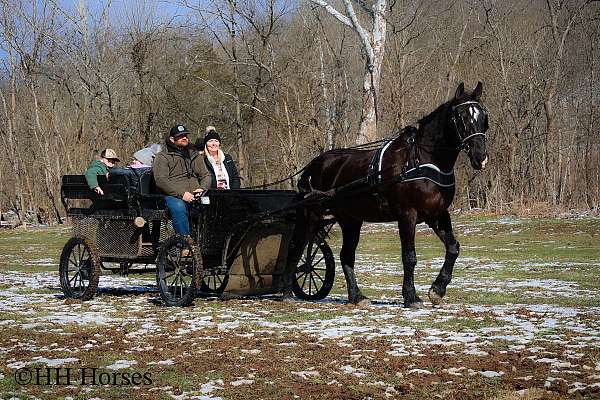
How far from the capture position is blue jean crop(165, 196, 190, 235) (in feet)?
38.9

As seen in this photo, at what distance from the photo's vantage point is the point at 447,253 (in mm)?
11078

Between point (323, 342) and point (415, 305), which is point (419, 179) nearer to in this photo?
point (415, 305)

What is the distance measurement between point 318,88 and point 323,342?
3110 cm

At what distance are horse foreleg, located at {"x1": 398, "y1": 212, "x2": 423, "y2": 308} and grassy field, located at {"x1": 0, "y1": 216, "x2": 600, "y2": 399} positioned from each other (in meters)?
0.17

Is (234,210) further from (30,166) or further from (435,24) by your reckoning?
(30,166)

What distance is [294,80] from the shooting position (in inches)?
1534

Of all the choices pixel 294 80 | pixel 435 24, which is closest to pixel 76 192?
pixel 294 80

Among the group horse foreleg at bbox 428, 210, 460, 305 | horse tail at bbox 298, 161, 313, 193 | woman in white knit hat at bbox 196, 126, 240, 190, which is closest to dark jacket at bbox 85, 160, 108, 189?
woman in white knit hat at bbox 196, 126, 240, 190

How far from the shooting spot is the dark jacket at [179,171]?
12008mm

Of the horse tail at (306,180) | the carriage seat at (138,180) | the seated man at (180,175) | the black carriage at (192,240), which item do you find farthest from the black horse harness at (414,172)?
the carriage seat at (138,180)

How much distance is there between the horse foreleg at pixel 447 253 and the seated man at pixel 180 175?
9.76ft

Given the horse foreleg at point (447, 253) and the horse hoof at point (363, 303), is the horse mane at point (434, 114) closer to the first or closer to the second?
the horse foreleg at point (447, 253)

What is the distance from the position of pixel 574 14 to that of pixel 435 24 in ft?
20.4

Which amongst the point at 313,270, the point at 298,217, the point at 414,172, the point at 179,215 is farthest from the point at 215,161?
the point at 414,172
